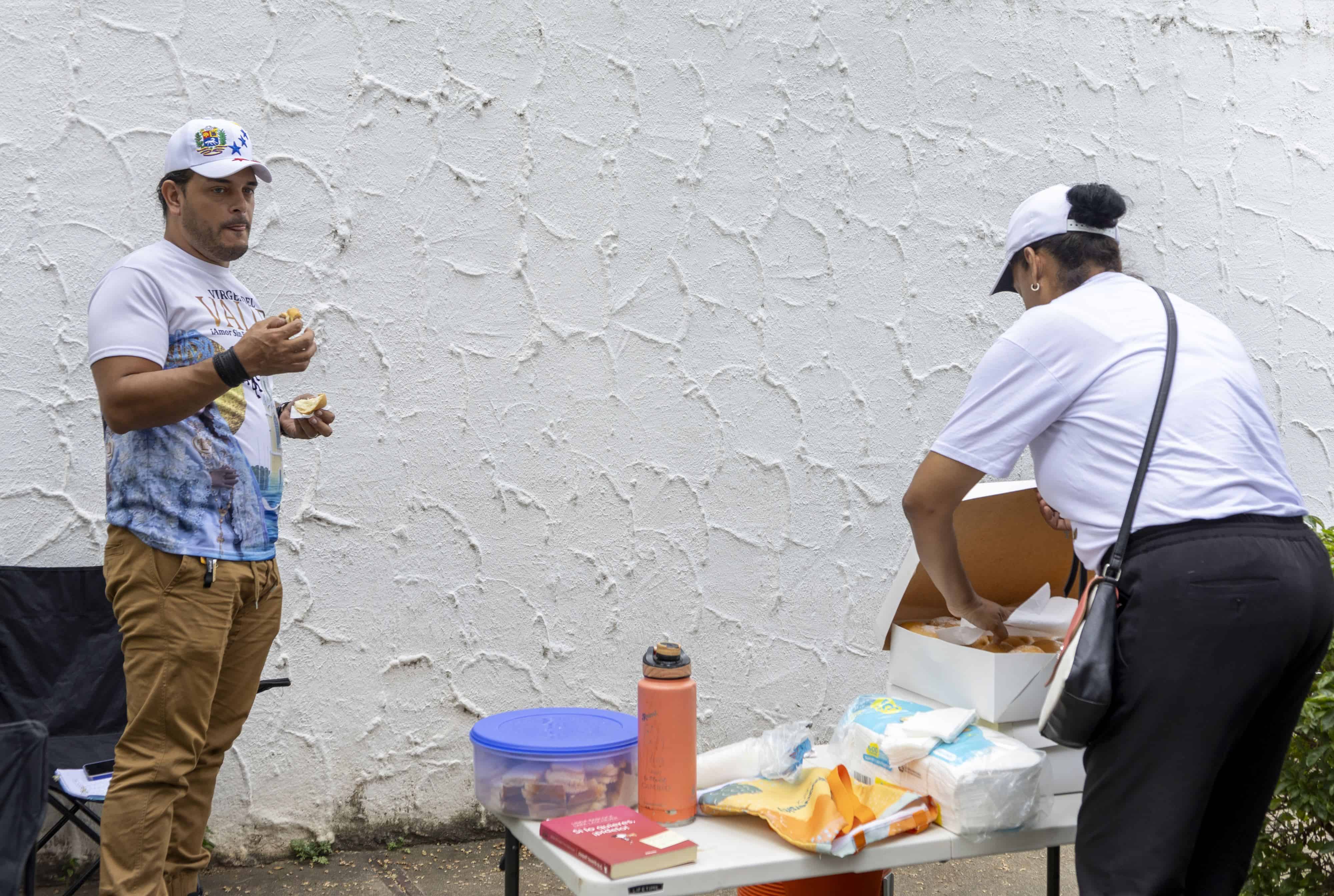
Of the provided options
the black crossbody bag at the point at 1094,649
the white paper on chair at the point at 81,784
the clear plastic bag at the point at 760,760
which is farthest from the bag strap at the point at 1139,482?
the white paper on chair at the point at 81,784

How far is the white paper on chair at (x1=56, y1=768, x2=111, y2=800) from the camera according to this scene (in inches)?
108

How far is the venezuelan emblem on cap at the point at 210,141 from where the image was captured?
8.62ft

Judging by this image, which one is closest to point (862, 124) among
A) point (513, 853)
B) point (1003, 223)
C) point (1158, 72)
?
point (1003, 223)

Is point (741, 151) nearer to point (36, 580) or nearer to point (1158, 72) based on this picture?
point (1158, 72)

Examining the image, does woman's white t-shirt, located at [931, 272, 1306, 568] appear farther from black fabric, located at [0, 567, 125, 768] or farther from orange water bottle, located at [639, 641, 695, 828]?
black fabric, located at [0, 567, 125, 768]

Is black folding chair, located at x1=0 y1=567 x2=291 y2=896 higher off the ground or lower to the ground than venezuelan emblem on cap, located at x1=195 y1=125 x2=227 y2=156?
lower

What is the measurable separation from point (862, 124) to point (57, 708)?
3.24 metres

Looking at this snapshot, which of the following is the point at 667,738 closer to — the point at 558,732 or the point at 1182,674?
the point at 558,732

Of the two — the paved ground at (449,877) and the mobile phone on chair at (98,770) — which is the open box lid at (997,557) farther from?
the mobile phone on chair at (98,770)

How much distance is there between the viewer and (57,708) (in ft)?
→ 9.79

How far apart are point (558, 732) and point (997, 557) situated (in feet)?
3.53

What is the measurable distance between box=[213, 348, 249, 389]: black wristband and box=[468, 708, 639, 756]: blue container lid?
946 millimetres

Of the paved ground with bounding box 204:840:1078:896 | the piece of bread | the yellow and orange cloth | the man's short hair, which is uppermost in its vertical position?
the man's short hair

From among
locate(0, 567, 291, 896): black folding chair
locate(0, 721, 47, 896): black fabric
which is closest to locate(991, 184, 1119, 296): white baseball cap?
locate(0, 721, 47, 896): black fabric
